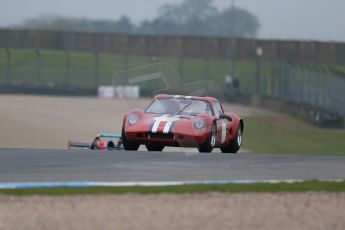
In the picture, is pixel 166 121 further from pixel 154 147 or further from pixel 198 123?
pixel 154 147

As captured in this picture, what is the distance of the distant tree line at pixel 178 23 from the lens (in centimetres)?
14025

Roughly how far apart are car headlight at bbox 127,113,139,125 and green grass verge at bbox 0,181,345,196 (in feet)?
17.8

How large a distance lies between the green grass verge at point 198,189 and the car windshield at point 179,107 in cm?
555

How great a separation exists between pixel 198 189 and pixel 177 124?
5.49m

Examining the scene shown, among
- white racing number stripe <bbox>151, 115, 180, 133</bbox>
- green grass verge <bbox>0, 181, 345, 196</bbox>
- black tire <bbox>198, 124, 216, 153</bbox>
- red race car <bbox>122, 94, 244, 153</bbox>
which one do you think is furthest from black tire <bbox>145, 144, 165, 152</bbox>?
green grass verge <bbox>0, 181, 345, 196</bbox>

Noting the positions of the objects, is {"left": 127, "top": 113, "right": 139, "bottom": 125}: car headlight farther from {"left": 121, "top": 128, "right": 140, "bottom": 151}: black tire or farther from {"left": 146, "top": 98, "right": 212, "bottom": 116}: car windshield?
{"left": 146, "top": 98, "right": 212, "bottom": 116}: car windshield

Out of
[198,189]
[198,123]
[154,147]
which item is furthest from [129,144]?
[198,189]

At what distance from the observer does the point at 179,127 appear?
17.4m

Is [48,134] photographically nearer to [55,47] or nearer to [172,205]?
[172,205]

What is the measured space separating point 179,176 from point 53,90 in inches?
2124

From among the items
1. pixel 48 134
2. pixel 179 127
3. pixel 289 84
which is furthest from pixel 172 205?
pixel 289 84

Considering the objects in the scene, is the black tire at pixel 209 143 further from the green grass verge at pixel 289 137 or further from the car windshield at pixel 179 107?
the green grass verge at pixel 289 137

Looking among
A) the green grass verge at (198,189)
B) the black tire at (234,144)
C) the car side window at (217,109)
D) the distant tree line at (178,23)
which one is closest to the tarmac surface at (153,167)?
the green grass verge at (198,189)

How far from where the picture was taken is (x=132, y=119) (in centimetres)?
1769
